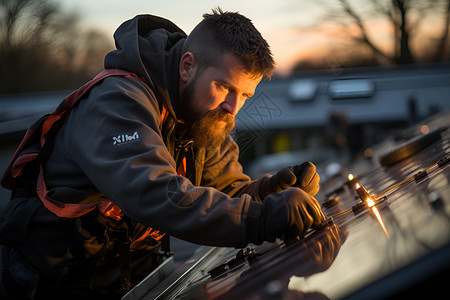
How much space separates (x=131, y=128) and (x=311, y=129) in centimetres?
1686

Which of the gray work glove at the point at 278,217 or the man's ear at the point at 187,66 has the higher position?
the man's ear at the point at 187,66

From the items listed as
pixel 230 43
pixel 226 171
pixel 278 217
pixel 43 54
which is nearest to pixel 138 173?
pixel 278 217

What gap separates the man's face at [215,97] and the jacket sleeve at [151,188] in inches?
15.6

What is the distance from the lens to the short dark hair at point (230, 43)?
162 centimetres

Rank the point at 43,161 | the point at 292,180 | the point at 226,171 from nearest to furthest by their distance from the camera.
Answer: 1. the point at 43,161
2. the point at 292,180
3. the point at 226,171

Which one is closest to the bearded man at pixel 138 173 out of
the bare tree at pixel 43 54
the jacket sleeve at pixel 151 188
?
the jacket sleeve at pixel 151 188

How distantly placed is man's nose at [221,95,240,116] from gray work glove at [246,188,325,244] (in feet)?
1.62

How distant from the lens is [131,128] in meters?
1.29

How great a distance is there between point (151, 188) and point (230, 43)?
27.8 inches

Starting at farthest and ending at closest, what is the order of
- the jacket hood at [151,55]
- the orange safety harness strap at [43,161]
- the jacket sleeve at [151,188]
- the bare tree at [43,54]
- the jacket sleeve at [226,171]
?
the bare tree at [43,54], the jacket sleeve at [226,171], the jacket hood at [151,55], the orange safety harness strap at [43,161], the jacket sleeve at [151,188]

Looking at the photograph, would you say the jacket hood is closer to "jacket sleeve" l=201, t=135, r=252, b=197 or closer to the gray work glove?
"jacket sleeve" l=201, t=135, r=252, b=197

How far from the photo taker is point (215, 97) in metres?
1.69

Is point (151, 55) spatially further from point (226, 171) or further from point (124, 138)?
point (226, 171)

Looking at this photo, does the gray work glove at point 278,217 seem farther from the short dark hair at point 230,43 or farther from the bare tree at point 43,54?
the bare tree at point 43,54
